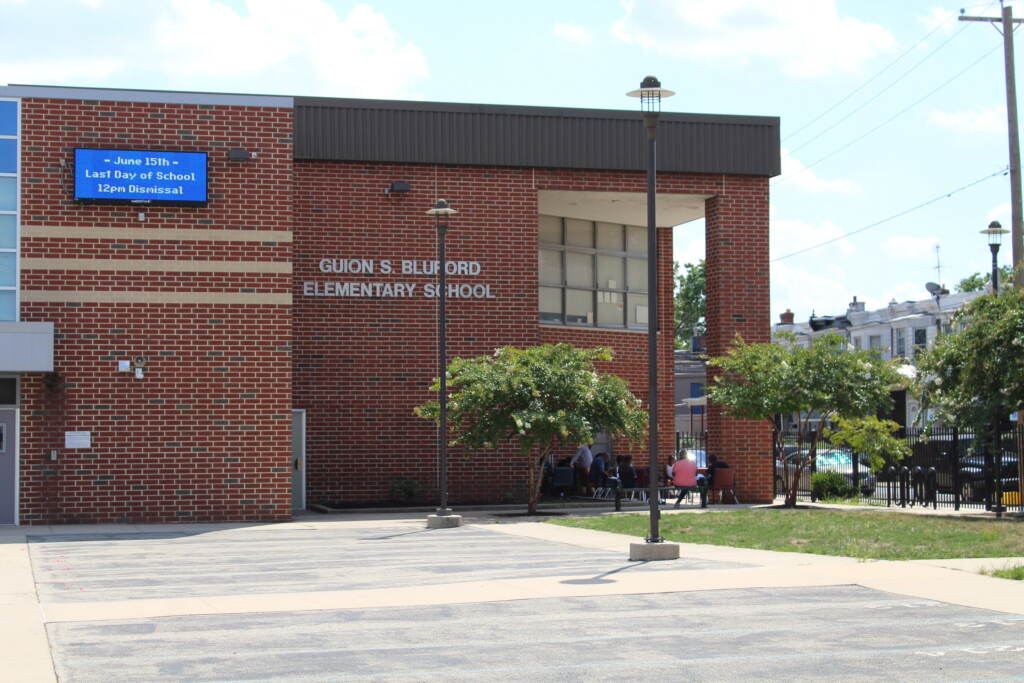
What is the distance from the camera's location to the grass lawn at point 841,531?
670 inches

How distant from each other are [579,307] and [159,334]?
12.3m

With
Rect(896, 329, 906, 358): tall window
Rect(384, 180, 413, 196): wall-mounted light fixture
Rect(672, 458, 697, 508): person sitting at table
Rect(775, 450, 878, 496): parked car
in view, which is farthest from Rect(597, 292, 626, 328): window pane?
Rect(896, 329, 906, 358): tall window

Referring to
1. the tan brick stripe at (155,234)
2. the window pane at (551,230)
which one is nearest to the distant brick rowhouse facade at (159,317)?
the tan brick stripe at (155,234)

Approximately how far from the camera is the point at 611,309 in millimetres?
33312

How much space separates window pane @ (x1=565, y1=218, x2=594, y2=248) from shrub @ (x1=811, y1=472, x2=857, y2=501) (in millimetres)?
8282

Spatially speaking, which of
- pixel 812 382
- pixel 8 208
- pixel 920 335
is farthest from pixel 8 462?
pixel 920 335

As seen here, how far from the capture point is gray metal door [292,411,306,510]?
2780 centimetres

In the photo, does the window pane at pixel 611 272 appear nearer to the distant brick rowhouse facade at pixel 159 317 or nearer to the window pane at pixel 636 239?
the window pane at pixel 636 239

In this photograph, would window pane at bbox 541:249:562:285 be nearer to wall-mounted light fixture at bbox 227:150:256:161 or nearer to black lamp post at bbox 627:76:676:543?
wall-mounted light fixture at bbox 227:150:256:161

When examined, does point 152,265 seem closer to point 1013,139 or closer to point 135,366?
point 135,366

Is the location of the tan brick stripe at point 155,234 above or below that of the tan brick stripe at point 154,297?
above

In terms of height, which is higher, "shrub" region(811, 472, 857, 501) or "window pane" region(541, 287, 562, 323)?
"window pane" region(541, 287, 562, 323)

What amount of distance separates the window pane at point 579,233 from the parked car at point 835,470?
740 centimetres

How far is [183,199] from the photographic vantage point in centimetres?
2381
